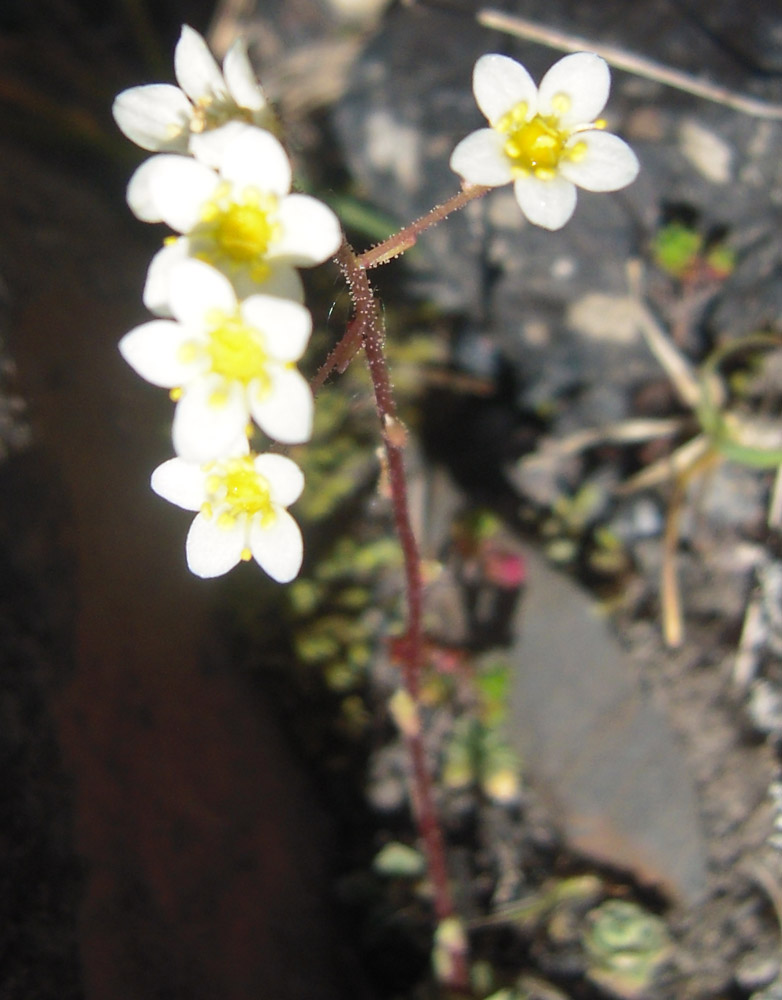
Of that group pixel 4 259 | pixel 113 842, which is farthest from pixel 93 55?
pixel 113 842

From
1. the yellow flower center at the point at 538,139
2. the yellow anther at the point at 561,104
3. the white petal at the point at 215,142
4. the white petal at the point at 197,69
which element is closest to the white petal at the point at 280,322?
the white petal at the point at 215,142

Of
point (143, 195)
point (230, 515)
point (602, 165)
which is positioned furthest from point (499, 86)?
point (230, 515)

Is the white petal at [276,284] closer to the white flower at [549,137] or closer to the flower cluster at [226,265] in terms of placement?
Result: the flower cluster at [226,265]

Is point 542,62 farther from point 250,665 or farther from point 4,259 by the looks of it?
point 250,665

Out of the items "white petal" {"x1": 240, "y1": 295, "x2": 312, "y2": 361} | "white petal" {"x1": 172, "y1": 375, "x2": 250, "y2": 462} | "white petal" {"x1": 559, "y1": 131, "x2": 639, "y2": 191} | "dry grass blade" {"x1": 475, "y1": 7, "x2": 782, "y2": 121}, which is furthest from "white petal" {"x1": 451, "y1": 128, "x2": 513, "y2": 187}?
"dry grass blade" {"x1": 475, "y1": 7, "x2": 782, "y2": 121}

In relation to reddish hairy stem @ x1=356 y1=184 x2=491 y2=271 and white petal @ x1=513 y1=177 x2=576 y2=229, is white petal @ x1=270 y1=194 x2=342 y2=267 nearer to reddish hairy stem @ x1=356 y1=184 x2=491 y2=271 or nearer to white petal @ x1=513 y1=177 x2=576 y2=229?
reddish hairy stem @ x1=356 y1=184 x2=491 y2=271

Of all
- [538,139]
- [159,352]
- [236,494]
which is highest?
[538,139]

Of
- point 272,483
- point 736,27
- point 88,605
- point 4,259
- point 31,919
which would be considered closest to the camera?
point 272,483

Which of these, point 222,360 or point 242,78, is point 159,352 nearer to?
point 222,360
